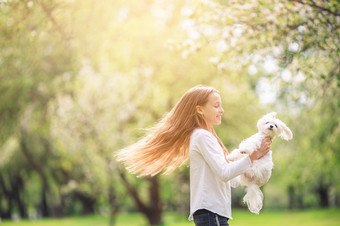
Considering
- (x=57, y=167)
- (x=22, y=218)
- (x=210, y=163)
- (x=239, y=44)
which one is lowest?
(x=22, y=218)

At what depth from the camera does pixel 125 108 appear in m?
18.7

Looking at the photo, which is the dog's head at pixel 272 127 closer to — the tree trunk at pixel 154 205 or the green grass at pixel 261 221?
the tree trunk at pixel 154 205

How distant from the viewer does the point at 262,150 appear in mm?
3895

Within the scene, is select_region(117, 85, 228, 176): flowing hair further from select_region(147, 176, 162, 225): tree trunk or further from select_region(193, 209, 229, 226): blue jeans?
select_region(147, 176, 162, 225): tree trunk

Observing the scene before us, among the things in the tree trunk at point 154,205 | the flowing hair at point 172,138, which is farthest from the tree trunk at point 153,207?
the flowing hair at point 172,138

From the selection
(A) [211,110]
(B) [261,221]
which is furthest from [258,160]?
(B) [261,221]

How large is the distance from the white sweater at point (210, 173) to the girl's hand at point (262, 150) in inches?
5.3

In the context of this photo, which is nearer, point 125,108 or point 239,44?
point 239,44

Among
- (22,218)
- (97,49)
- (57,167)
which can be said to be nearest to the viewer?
(97,49)

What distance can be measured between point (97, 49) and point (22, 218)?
3247 cm

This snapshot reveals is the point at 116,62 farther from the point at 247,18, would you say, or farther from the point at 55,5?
the point at 247,18

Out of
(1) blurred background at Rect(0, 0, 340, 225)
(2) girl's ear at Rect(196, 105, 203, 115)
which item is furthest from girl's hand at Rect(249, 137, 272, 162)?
(1) blurred background at Rect(0, 0, 340, 225)

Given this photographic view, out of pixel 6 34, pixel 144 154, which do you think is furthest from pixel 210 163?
pixel 6 34

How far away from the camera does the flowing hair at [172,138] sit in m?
4.12
